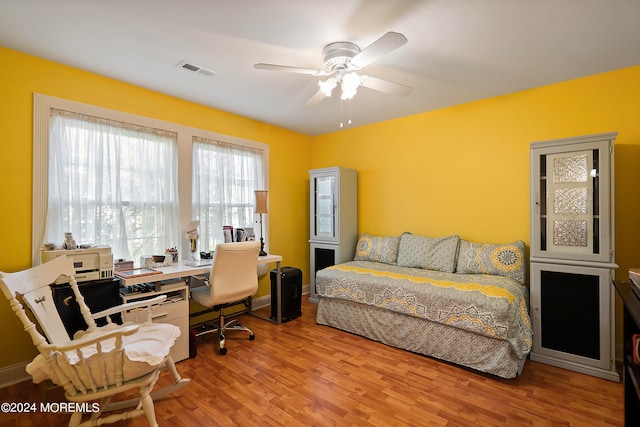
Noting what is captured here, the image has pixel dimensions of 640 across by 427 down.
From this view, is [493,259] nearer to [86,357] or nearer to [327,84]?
[327,84]

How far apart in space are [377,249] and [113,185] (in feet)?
9.96

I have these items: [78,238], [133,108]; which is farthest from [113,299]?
[133,108]

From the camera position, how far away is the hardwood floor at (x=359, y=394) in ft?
6.23

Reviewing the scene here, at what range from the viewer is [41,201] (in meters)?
2.44

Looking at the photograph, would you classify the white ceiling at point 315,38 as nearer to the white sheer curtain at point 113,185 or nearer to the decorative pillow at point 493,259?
the white sheer curtain at point 113,185

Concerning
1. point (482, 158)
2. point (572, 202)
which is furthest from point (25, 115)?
point (572, 202)

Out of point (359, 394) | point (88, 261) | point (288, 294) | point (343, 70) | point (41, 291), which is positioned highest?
point (343, 70)

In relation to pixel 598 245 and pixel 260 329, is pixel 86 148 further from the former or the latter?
pixel 598 245

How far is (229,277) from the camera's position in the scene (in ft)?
9.33

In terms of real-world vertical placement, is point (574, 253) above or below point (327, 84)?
below

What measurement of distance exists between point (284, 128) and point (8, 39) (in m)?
2.90

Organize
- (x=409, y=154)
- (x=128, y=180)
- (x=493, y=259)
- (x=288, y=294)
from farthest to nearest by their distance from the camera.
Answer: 1. (x=409, y=154)
2. (x=288, y=294)
3. (x=493, y=259)
4. (x=128, y=180)

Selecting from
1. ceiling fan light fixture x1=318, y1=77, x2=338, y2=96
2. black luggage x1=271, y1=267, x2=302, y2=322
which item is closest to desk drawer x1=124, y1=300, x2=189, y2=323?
black luggage x1=271, y1=267, x2=302, y2=322

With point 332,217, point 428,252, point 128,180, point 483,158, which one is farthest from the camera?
point 332,217
